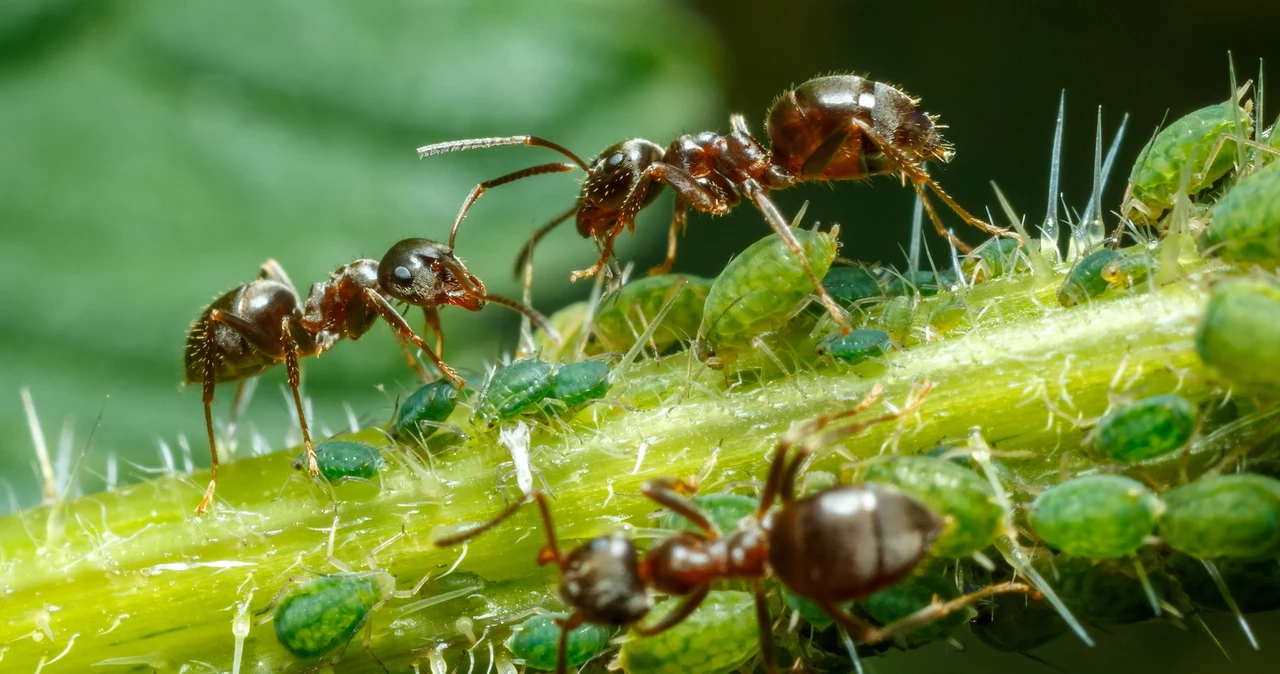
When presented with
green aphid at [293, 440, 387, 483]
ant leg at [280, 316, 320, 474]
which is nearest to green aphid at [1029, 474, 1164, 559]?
green aphid at [293, 440, 387, 483]

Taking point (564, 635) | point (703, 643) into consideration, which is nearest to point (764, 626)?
point (703, 643)

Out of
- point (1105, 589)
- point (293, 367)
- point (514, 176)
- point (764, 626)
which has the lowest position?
point (1105, 589)

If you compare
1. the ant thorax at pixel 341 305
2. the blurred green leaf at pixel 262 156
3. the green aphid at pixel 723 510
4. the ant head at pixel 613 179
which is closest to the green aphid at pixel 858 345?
the green aphid at pixel 723 510

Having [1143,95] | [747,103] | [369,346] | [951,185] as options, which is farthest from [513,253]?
[1143,95]

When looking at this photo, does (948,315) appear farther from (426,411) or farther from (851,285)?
(426,411)

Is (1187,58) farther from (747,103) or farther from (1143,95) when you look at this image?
(747,103)
